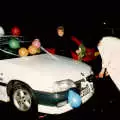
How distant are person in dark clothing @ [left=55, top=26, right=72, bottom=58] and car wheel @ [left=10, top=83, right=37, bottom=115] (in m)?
2.67

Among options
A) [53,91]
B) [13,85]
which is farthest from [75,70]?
[13,85]

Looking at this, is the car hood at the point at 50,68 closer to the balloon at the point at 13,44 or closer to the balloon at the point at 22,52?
the balloon at the point at 22,52

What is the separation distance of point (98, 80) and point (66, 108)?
343cm

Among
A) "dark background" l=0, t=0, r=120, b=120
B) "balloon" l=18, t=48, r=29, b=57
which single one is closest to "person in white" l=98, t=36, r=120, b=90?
"balloon" l=18, t=48, r=29, b=57

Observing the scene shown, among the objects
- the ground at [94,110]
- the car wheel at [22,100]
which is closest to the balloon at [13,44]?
the car wheel at [22,100]

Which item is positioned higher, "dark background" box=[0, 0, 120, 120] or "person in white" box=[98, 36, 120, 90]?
"dark background" box=[0, 0, 120, 120]

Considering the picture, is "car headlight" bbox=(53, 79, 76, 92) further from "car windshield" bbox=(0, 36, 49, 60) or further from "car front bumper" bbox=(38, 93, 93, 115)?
"car windshield" bbox=(0, 36, 49, 60)

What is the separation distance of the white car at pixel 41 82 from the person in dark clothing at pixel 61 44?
1.76 metres

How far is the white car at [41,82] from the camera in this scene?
5434 mm

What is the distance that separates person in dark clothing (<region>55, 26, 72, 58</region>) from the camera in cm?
808

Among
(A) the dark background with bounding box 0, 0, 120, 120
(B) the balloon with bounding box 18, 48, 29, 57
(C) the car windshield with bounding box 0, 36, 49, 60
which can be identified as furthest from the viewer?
(A) the dark background with bounding box 0, 0, 120, 120

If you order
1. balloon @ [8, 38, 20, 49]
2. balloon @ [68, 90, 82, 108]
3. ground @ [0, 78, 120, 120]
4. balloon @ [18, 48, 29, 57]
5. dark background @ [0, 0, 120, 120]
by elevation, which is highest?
dark background @ [0, 0, 120, 120]

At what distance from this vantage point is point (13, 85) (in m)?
5.80

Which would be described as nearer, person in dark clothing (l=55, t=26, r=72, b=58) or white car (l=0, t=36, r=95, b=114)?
white car (l=0, t=36, r=95, b=114)
